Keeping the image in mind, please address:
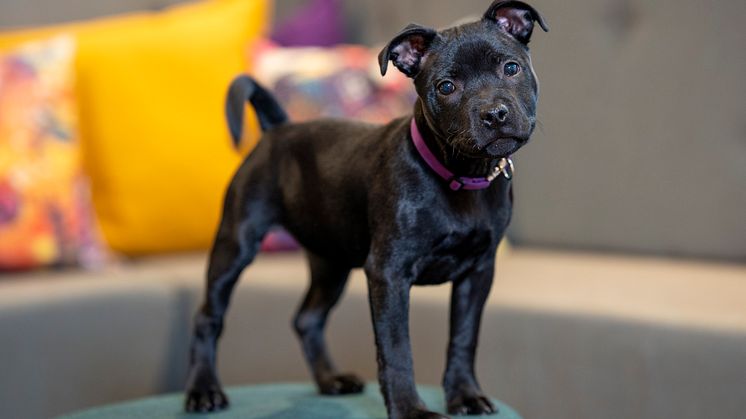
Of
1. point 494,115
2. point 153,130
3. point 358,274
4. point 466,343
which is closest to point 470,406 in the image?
point 466,343

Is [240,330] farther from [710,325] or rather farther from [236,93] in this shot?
[710,325]

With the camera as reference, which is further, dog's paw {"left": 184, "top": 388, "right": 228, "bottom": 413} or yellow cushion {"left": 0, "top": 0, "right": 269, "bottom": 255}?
yellow cushion {"left": 0, "top": 0, "right": 269, "bottom": 255}

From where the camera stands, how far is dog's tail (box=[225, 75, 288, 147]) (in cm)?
164

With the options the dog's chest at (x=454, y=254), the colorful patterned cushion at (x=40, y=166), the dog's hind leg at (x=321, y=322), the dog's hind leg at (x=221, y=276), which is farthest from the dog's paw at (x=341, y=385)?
the colorful patterned cushion at (x=40, y=166)

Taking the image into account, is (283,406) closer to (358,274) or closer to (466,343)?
(466,343)

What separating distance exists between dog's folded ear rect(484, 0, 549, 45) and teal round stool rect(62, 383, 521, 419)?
53 centimetres

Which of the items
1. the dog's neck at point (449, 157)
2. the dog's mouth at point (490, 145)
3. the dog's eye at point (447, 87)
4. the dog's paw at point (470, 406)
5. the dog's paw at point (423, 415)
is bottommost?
the dog's paw at point (470, 406)

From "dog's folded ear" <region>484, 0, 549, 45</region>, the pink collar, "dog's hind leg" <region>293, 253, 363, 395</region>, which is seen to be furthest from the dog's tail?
"dog's folded ear" <region>484, 0, 549, 45</region>

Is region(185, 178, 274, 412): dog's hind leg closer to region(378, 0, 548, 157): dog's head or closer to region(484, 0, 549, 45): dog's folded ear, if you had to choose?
region(378, 0, 548, 157): dog's head

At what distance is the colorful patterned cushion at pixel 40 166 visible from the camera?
7.88 feet

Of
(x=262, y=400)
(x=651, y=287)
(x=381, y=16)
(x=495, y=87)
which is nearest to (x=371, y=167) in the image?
(x=495, y=87)

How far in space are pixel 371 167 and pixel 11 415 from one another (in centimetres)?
116

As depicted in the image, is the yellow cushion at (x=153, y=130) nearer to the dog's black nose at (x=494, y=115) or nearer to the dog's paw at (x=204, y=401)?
the dog's paw at (x=204, y=401)

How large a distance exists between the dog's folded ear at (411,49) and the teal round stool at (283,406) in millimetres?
499
